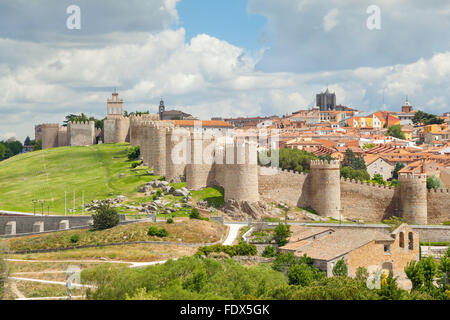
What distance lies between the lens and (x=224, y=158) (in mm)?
51844

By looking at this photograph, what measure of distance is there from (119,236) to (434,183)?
33914mm

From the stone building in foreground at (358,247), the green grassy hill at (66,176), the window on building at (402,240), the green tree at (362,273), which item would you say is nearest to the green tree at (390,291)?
the green tree at (362,273)

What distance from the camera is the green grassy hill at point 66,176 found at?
184ft

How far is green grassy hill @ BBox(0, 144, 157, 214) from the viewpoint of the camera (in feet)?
184

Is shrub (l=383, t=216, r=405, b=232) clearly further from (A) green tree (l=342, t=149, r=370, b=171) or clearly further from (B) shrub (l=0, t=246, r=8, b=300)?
(A) green tree (l=342, t=149, r=370, b=171)

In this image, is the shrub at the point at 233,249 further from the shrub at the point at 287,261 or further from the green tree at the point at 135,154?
the green tree at the point at 135,154

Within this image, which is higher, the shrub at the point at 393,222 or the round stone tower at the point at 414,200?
the round stone tower at the point at 414,200

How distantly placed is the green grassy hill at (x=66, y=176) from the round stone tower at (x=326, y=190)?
1419 cm

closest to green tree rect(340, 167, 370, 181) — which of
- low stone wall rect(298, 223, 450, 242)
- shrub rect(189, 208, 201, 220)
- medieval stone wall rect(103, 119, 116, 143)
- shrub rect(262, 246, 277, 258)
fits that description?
low stone wall rect(298, 223, 450, 242)

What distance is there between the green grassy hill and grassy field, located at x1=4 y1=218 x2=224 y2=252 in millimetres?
8451

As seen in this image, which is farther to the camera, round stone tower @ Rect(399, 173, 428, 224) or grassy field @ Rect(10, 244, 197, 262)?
round stone tower @ Rect(399, 173, 428, 224)

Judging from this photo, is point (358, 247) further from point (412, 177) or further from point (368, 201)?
point (412, 177)

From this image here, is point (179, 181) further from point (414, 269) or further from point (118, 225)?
point (414, 269)

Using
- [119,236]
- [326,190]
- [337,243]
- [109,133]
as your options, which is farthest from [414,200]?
[109,133]
